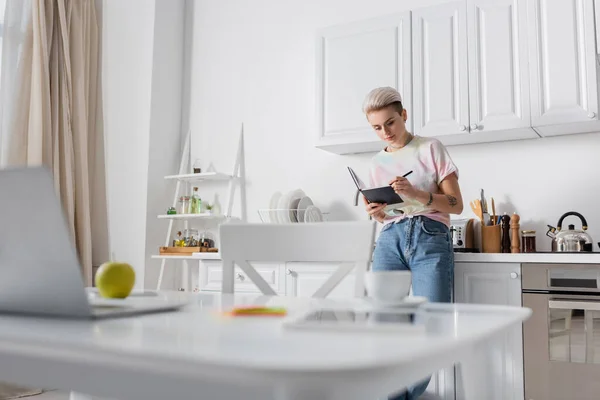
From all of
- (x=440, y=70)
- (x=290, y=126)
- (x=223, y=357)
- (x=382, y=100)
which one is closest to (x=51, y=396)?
(x=290, y=126)

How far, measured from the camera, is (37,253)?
0.78 metres

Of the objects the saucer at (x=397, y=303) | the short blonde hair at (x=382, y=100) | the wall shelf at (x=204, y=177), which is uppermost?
the short blonde hair at (x=382, y=100)

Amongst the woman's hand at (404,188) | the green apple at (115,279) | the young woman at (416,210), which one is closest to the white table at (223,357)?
the green apple at (115,279)

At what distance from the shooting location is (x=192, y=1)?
433 centimetres

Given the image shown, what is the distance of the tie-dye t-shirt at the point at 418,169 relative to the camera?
2307mm

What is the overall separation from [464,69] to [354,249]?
5.96 feet

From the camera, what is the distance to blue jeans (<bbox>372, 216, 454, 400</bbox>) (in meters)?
2.31

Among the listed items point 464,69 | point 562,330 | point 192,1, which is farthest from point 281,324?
point 192,1

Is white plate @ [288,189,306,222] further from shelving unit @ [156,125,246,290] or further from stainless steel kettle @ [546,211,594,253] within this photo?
stainless steel kettle @ [546,211,594,253]

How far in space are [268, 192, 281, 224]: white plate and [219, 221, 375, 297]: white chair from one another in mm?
1837

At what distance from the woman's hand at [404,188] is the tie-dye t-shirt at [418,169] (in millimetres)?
114

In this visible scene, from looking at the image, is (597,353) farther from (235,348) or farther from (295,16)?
(295,16)

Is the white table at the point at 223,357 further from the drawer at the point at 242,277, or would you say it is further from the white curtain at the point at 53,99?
the white curtain at the point at 53,99

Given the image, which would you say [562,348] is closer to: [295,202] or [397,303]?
[295,202]
